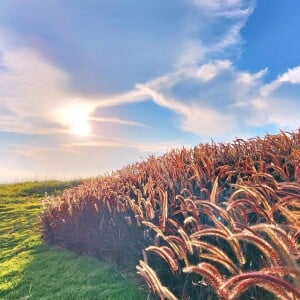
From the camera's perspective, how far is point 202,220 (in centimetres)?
443

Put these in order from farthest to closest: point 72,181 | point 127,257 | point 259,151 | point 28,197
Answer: point 72,181, point 28,197, point 259,151, point 127,257

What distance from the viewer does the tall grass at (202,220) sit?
239cm

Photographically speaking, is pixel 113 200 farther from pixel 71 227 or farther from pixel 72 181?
pixel 72 181

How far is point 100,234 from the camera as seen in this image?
570 cm

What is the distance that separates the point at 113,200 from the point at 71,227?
3.45 ft

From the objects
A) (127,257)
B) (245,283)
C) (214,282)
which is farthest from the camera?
(127,257)

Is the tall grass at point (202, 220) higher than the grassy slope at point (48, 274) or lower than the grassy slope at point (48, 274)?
higher

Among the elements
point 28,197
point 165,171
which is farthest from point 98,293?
point 28,197

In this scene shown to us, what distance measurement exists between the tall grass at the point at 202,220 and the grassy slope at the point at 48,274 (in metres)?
0.29

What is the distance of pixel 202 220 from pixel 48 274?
2244mm

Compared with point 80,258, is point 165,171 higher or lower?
higher

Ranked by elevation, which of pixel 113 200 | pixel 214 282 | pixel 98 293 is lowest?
pixel 98 293

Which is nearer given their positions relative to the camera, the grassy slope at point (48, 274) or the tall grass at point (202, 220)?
the tall grass at point (202, 220)

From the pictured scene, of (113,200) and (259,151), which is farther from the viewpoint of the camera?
(113,200)
